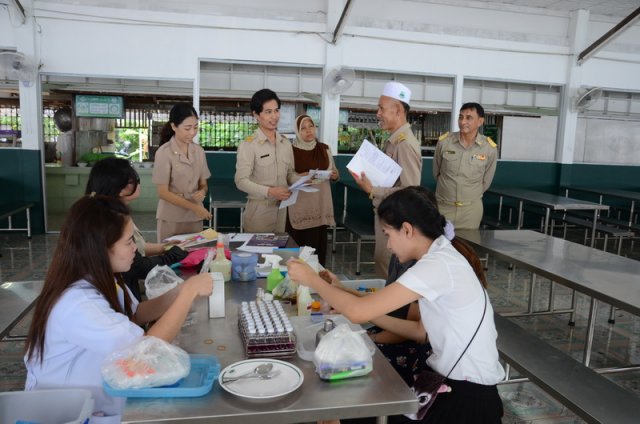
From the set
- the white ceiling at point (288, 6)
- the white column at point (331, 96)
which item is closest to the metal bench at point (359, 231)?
the white column at point (331, 96)

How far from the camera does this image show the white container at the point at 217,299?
174cm

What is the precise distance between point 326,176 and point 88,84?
22.4 feet

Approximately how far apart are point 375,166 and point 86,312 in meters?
1.90

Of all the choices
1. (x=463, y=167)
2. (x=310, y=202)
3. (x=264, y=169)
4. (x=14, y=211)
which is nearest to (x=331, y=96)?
(x=463, y=167)

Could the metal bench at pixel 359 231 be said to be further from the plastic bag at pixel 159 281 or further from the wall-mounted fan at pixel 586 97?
the wall-mounted fan at pixel 586 97

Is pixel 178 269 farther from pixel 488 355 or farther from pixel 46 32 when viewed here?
pixel 46 32

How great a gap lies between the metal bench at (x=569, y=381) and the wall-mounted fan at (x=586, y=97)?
5445 mm

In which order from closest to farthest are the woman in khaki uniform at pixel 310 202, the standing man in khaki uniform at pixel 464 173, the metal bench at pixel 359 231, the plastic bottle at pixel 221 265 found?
the plastic bottle at pixel 221 265
the woman in khaki uniform at pixel 310 202
the standing man in khaki uniform at pixel 464 173
the metal bench at pixel 359 231

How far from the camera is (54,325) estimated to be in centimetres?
141

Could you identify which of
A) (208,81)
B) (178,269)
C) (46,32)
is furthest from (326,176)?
(208,81)

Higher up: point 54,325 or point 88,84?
point 88,84

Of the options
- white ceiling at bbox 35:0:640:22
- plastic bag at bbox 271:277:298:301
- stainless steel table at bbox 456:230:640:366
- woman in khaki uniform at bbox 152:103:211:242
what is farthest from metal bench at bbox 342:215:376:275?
plastic bag at bbox 271:277:298:301

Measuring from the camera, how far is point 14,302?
240cm

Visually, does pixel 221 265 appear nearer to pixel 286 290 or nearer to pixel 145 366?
pixel 286 290
